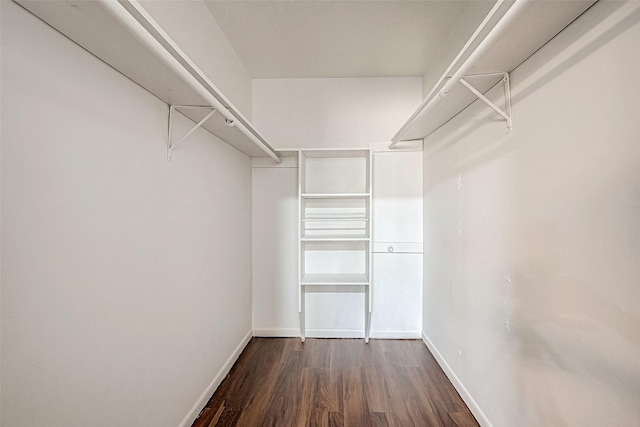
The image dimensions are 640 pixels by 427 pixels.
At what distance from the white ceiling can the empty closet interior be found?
0.02 metres

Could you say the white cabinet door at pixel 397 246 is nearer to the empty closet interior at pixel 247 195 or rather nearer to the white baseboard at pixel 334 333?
the white baseboard at pixel 334 333

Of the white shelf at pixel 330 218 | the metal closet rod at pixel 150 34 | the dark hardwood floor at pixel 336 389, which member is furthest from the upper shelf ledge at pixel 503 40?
the dark hardwood floor at pixel 336 389

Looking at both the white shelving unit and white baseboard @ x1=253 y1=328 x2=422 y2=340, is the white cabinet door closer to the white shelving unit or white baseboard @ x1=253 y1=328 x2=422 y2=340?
white baseboard @ x1=253 y1=328 x2=422 y2=340

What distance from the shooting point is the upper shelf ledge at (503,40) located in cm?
85

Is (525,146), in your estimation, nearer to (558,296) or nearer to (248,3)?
(558,296)

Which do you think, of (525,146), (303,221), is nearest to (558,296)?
(525,146)

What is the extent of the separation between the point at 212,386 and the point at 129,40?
6.24 feet

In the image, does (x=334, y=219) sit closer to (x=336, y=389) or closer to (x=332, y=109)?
(x=332, y=109)

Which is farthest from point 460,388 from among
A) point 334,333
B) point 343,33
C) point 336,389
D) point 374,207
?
point 343,33

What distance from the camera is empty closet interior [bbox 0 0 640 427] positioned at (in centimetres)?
76

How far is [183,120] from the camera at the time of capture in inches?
57.6

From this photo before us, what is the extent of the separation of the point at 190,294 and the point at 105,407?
62cm

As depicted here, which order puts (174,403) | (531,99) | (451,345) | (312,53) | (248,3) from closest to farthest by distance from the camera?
(531,99)
(174,403)
(248,3)
(451,345)
(312,53)

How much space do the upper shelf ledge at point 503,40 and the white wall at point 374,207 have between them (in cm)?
107
